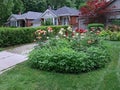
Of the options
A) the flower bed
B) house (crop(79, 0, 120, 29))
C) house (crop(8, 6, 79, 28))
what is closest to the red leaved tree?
house (crop(79, 0, 120, 29))

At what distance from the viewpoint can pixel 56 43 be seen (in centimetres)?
866

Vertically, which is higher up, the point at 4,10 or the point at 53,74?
the point at 4,10

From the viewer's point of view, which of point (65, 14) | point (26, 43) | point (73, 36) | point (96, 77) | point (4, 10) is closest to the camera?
point (96, 77)

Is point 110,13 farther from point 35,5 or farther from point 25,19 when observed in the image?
point 35,5

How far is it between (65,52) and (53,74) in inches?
34.2

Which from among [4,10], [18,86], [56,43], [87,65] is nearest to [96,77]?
[87,65]

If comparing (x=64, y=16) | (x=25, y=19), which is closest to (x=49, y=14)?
(x=64, y=16)

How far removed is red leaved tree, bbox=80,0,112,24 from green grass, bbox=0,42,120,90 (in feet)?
60.1

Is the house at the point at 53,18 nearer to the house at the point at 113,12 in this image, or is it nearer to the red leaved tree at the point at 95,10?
the red leaved tree at the point at 95,10

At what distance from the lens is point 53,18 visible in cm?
3812

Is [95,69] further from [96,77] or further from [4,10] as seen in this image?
[4,10]

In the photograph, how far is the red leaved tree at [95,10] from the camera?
24.8m

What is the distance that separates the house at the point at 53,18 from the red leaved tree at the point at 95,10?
25.5 ft

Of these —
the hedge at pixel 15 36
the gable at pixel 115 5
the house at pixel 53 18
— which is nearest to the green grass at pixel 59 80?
the hedge at pixel 15 36
